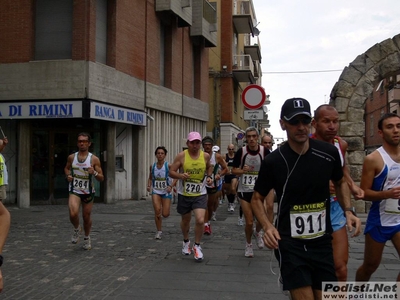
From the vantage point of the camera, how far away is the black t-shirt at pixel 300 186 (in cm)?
371

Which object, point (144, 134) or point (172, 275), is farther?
point (144, 134)

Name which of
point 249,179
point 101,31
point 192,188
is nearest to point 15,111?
point 101,31

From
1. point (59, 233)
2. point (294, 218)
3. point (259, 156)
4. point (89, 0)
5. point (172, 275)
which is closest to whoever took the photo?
point (294, 218)

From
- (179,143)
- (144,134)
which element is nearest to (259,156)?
(144,134)

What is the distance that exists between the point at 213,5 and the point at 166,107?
33.7ft

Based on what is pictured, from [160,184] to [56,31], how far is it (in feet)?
27.2

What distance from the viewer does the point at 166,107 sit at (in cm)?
2172

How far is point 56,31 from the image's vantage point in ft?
51.9

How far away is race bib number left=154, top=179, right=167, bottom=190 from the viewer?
389 inches

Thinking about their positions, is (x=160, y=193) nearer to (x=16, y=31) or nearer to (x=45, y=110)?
(x=45, y=110)

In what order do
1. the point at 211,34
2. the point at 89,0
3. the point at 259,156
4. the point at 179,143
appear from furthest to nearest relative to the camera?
the point at 211,34, the point at 179,143, the point at 89,0, the point at 259,156

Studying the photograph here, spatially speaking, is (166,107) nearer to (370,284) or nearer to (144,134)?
(144,134)

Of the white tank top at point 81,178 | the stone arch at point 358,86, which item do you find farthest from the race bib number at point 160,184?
the stone arch at point 358,86

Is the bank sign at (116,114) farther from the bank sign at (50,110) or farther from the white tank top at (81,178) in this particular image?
the white tank top at (81,178)
